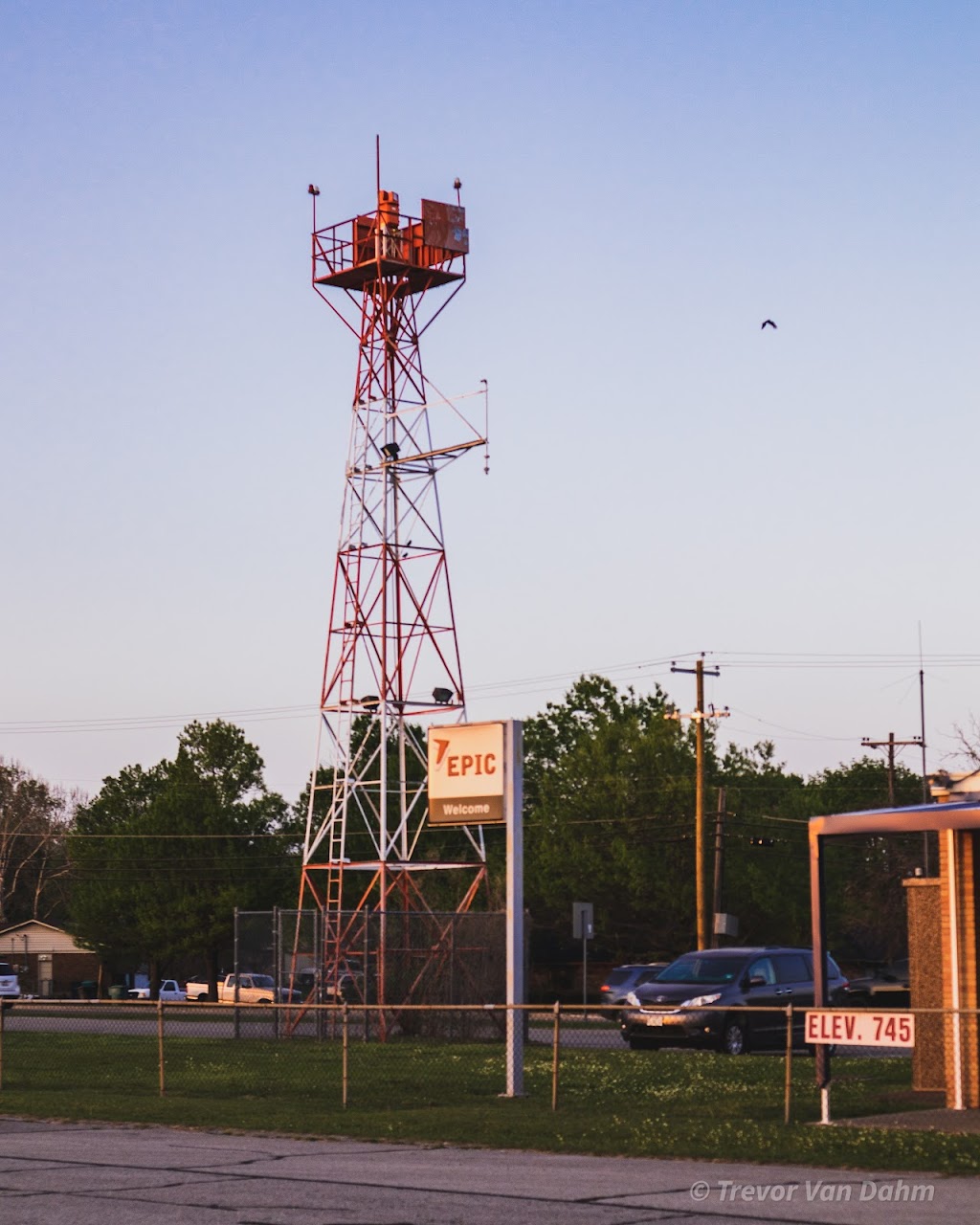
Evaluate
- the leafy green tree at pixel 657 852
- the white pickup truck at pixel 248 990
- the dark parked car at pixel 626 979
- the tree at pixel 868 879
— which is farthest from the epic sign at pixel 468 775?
the tree at pixel 868 879

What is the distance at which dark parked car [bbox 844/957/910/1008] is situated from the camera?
43219mm

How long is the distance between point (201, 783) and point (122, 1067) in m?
53.0

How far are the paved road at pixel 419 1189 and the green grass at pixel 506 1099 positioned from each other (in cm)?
87

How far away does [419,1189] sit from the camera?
40.6ft

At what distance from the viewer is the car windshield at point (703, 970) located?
27594 millimetres

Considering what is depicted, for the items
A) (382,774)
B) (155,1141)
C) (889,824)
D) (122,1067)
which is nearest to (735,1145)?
(889,824)

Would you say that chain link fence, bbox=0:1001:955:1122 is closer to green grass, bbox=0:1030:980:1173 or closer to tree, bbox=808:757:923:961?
green grass, bbox=0:1030:980:1173

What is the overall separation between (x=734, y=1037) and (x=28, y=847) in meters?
71.1

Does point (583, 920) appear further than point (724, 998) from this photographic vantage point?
Yes

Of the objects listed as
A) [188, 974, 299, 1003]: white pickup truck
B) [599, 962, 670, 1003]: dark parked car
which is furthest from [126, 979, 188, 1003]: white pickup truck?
[599, 962, 670, 1003]: dark parked car

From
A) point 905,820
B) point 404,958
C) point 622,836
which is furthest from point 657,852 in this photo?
point 905,820

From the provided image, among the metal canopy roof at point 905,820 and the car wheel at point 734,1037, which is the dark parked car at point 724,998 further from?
the metal canopy roof at point 905,820

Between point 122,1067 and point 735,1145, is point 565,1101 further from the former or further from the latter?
point 122,1067

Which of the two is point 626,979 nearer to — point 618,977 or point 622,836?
point 618,977
